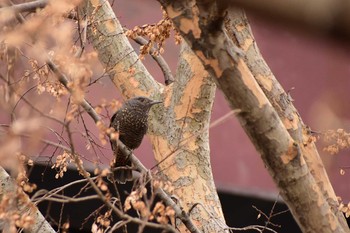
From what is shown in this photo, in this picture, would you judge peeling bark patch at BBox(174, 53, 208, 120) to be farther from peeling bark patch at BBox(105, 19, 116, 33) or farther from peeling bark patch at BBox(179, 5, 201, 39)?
peeling bark patch at BBox(179, 5, 201, 39)

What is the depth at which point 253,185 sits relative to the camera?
24.3ft

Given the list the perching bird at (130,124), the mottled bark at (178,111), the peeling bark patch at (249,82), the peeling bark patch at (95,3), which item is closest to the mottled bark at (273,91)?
the mottled bark at (178,111)

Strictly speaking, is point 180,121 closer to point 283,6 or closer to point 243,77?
point 243,77

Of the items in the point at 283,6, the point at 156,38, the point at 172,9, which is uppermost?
the point at 156,38

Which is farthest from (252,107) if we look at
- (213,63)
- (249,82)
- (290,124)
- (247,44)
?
(247,44)

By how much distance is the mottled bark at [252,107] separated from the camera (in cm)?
232

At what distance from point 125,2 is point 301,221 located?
15.9ft

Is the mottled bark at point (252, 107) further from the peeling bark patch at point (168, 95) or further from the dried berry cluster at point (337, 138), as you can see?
the peeling bark patch at point (168, 95)

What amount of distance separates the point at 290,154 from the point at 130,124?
256 cm

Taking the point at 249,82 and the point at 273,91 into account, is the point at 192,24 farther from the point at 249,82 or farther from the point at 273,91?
the point at 273,91

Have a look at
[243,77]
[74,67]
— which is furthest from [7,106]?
[243,77]

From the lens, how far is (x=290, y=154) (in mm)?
2590

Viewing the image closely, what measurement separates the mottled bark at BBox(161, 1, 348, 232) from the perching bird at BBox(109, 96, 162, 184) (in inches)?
84.6

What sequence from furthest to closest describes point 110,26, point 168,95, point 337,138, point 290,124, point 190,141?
point 110,26
point 168,95
point 190,141
point 337,138
point 290,124
